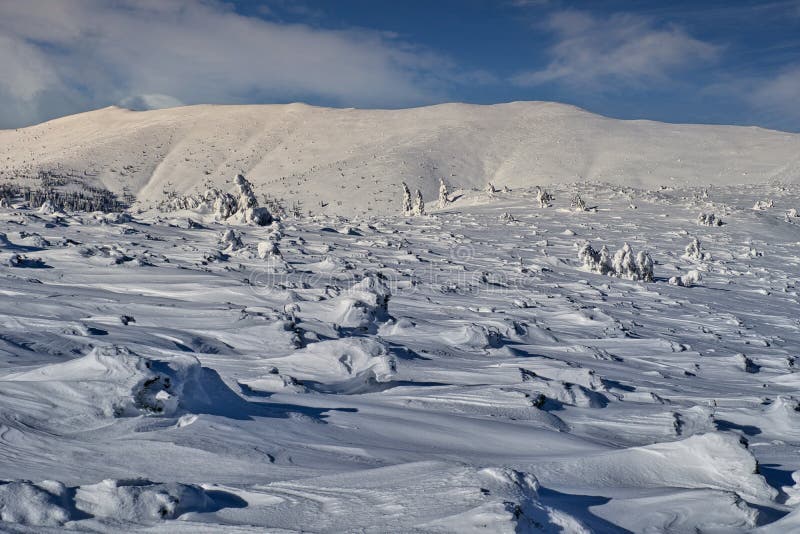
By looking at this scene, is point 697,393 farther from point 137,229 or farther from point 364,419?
point 137,229

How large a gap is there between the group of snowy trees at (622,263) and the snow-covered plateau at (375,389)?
9 cm

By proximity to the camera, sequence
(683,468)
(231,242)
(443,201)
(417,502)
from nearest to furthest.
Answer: (417,502) < (683,468) < (231,242) < (443,201)

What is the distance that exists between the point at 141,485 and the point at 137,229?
54.1ft

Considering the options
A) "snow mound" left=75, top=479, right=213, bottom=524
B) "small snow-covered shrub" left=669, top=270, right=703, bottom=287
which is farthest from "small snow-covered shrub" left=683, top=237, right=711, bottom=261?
"snow mound" left=75, top=479, right=213, bottom=524

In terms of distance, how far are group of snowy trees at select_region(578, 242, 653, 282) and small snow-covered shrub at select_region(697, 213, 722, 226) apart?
1796 centimetres

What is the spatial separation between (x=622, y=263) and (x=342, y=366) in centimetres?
1553

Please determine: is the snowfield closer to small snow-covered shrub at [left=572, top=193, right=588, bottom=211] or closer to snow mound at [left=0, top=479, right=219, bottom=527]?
snow mound at [left=0, top=479, right=219, bottom=527]

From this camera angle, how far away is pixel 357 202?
69.5 meters

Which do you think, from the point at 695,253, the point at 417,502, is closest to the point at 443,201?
the point at 695,253

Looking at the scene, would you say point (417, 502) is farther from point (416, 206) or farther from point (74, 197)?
point (74, 197)

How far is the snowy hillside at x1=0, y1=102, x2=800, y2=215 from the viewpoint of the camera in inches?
3019

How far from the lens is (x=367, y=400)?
5953 millimetres

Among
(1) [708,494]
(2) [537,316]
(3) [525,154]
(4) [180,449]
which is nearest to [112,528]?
(4) [180,449]

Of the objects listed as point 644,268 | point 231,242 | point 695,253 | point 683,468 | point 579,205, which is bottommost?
point 683,468
